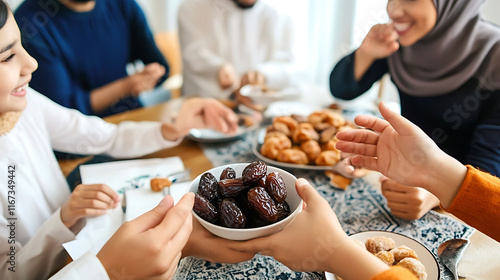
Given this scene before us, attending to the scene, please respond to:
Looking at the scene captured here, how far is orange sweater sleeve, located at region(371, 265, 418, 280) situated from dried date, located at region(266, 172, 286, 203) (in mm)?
130

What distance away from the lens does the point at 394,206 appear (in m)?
0.50

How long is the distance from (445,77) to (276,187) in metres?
0.46

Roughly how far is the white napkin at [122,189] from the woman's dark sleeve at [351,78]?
0.46 metres

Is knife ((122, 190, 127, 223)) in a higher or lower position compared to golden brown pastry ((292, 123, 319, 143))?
lower

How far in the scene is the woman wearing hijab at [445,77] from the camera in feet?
1.68

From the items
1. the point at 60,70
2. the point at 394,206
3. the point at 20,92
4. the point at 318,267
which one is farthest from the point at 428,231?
the point at 60,70

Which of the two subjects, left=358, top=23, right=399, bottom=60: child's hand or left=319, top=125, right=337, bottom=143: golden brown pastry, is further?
left=319, top=125, right=337, bottom=143: golden brown pastry

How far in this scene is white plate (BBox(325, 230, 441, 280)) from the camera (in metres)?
0.37

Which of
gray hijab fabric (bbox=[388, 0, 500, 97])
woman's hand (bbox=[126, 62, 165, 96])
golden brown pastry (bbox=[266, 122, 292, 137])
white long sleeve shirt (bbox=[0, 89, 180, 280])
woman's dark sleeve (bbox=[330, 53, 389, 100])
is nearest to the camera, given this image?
white long sleeve shirt (bbox=[0, 89, 180, 280])

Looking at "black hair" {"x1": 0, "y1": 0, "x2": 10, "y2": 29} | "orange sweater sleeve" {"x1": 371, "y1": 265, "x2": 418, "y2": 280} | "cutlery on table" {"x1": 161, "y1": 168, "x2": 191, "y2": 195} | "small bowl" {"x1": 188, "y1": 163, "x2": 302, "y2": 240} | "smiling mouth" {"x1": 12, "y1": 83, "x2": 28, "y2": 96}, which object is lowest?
"cutlery on table" {"x1": 161, "y1": 168, "x2": 191, "y2": 195}

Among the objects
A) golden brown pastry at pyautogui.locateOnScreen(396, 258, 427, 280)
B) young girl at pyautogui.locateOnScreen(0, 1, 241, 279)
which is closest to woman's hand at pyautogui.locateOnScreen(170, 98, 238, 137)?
young girl at pyautogui.locateOnScreen(0, 1, 241, 279)

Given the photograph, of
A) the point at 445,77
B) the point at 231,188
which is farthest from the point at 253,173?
the point at 445,77

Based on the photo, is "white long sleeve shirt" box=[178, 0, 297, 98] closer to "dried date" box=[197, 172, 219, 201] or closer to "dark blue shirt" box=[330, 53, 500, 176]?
"dark blue shirt" box=[330, 53, 500, 176]

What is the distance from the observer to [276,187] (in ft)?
1.28
